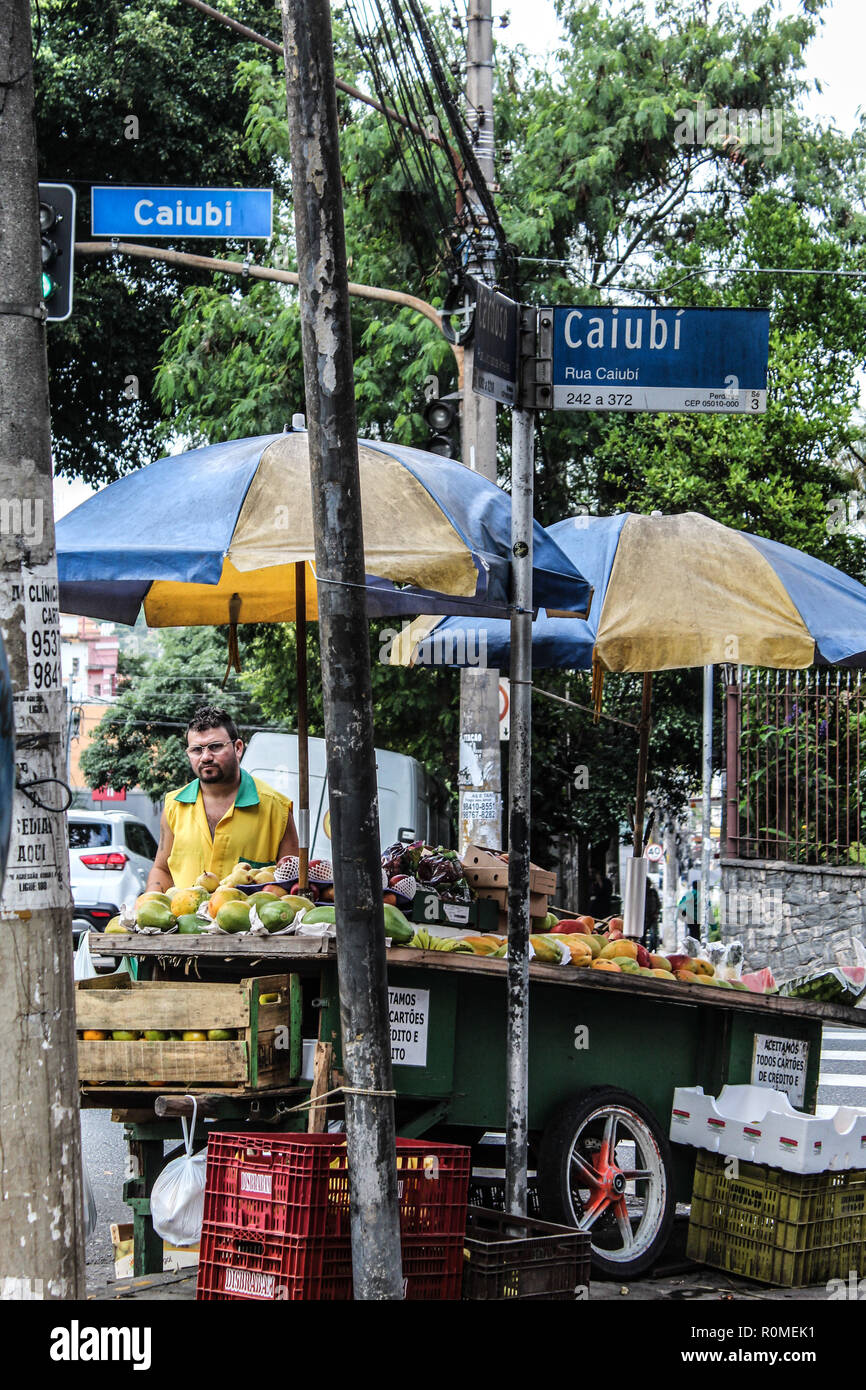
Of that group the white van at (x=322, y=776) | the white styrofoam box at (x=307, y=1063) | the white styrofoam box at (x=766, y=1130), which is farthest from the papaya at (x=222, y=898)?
the white van at (x=322, y=776)

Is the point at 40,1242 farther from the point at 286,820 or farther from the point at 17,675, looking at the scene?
the point at 286,820

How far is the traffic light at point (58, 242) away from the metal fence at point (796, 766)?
380 inches

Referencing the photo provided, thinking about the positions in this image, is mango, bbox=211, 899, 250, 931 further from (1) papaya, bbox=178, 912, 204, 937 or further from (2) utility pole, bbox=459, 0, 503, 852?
(2) utility pole, bbox=459, 0, 503, 852

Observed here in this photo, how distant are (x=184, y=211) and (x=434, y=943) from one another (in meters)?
5.88

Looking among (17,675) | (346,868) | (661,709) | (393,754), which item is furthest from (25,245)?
(661,709)

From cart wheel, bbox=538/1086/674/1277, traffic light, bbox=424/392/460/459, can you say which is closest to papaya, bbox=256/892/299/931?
cart wheel, bbox=538/1086/674/1277

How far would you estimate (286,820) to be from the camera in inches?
288

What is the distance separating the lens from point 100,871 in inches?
768

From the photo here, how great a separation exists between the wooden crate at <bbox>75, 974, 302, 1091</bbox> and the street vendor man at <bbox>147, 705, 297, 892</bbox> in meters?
1.65

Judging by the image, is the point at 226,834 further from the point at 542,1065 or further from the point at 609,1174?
the point at 609,1174

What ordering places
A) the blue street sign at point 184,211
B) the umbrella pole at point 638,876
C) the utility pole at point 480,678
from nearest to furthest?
the umbrella pole at point 638,876, the blue street sign at point 184,211, the utility pole at point 480,678

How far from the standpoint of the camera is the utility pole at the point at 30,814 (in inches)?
155

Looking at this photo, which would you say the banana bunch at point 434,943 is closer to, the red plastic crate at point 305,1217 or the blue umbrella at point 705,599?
the red plastic crate at point 305,1217
